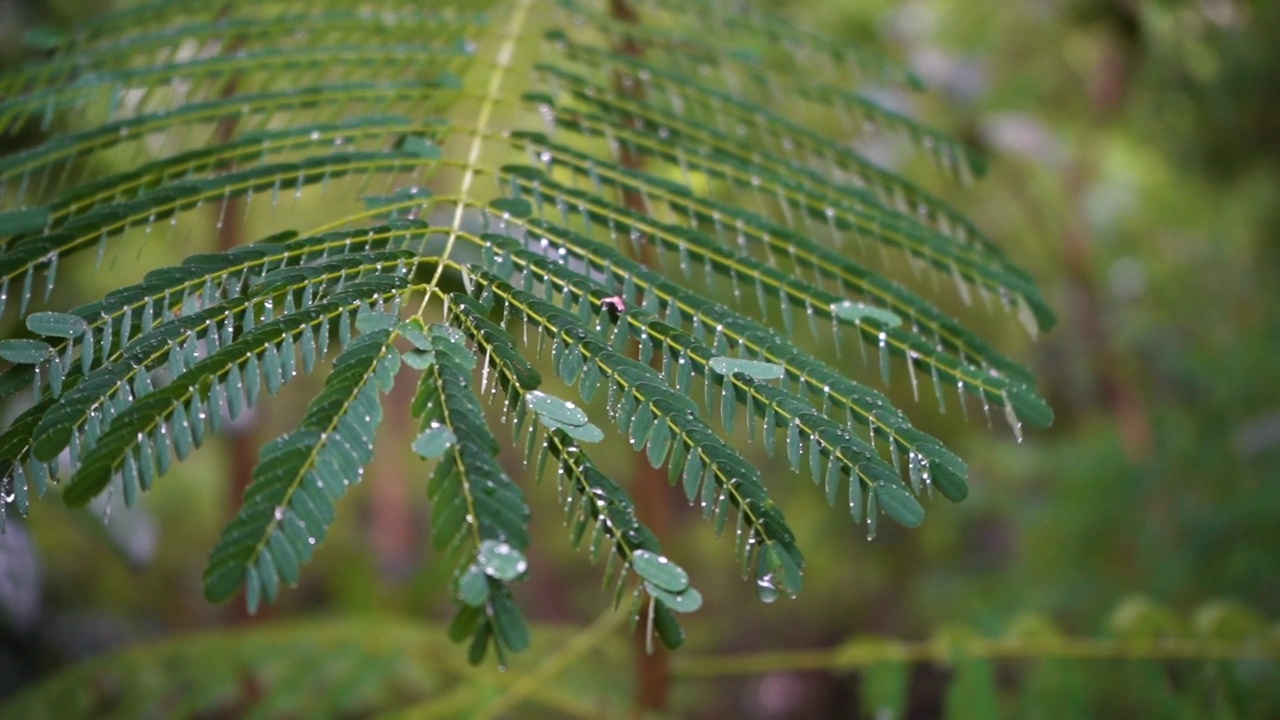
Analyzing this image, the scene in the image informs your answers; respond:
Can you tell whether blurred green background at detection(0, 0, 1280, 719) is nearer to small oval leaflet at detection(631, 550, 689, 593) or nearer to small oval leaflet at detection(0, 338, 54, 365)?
A: small oval leaflet at detection(0, 338, 54, 365)

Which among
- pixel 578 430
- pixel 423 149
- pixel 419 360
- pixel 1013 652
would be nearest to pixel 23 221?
pixel 423 149

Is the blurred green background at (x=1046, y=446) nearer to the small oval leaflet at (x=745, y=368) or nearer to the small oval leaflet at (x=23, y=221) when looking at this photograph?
the small oval leaflet at (x=23, y=221)

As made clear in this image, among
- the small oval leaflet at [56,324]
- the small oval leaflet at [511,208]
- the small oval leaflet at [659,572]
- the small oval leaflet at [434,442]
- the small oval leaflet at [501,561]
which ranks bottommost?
the small oval leaflet at [501,561]

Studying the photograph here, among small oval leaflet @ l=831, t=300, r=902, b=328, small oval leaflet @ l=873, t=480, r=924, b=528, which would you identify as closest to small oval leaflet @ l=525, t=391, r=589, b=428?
small oval leaflet @ l=873, t=480, r=924, b=528

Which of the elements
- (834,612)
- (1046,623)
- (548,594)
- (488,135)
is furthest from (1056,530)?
(548,594)

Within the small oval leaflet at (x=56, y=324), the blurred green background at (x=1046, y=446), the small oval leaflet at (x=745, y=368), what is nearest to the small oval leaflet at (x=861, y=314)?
the small oval leaflet at (x=745, y=368)

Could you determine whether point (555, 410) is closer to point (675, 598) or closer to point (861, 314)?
point (675, 598)

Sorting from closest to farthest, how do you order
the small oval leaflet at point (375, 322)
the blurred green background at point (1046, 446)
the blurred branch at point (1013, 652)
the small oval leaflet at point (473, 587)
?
the small oval leaflet at point (473, 587) < the small oval leaflet at point (375, 322) < the blurred branch at point (1013, 652) < the blurred green background at point (1046, 446)

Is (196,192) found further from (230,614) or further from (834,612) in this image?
(834,612)
